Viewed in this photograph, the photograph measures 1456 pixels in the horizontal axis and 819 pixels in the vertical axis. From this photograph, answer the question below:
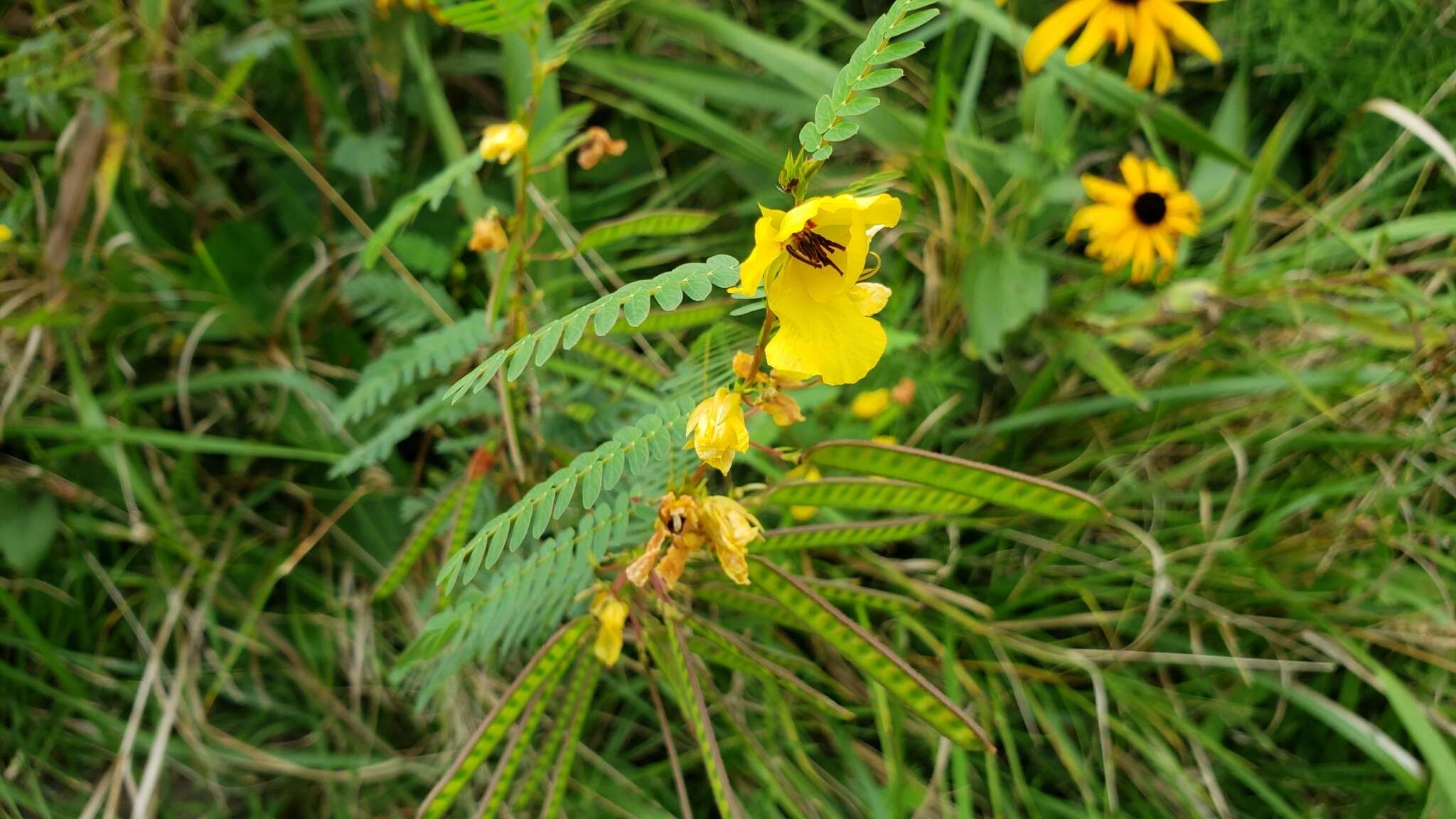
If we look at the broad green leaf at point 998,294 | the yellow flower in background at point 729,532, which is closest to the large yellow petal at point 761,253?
the yellow flower in background at point 729,532

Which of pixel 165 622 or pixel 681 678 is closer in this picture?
pixel 681 678

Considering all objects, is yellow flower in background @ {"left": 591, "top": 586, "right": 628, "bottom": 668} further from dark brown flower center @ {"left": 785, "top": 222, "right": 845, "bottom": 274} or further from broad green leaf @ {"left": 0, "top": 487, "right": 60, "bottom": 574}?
broad green leaf @ {"left": 0, "top": 487, "right": 60, "bottom": 574}

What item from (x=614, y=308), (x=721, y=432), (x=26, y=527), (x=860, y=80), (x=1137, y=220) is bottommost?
(x=26, y=527)

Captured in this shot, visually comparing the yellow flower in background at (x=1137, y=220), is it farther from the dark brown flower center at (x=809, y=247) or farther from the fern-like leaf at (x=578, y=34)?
the dark brown flower center at (x=809, y=247)

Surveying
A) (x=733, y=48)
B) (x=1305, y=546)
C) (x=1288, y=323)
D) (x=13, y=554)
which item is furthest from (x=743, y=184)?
(x=13, y=554)

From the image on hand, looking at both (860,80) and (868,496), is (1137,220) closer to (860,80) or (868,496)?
(868,496)

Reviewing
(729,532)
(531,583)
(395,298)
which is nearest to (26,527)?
(395,298)

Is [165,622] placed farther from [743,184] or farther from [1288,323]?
[1288,323]
